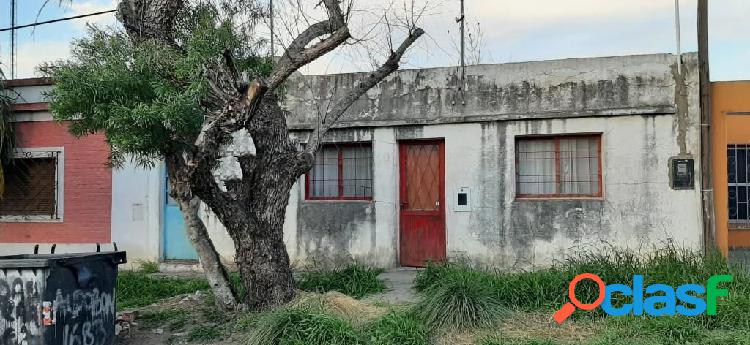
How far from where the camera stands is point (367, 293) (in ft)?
27.3

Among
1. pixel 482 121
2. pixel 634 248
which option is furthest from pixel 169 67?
pixel 634 248

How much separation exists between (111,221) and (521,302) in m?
7.82

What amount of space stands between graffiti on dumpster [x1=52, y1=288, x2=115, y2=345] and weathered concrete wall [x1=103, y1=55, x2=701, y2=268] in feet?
15.3

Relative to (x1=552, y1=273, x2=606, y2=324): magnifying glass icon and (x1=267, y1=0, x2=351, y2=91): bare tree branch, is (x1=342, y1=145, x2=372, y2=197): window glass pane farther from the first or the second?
(x1=552, y1=273, x2=606, y2=324): magnifying glass icon

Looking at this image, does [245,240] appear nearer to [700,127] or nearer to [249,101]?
[249,101]

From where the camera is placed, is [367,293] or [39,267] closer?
[39,267]

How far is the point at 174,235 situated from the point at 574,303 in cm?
740

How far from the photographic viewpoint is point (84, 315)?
6.03 m

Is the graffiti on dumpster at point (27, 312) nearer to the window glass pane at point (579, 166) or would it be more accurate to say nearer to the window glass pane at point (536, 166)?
the window glass pane at point (536, 166)

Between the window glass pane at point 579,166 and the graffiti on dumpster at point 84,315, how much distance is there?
670 centimetres

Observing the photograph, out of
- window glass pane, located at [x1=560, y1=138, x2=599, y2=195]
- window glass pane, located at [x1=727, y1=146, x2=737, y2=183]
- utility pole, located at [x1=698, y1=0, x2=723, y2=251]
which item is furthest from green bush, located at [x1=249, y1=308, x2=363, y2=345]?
window glass pane, located at [x1=727, y1=146, x2=737, y2=183]

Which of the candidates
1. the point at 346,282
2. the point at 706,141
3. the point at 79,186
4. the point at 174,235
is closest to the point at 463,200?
the point at 346,282

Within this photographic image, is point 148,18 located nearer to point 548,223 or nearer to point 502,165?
point 502,165

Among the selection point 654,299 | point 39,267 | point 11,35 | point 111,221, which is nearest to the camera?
point 39,267
